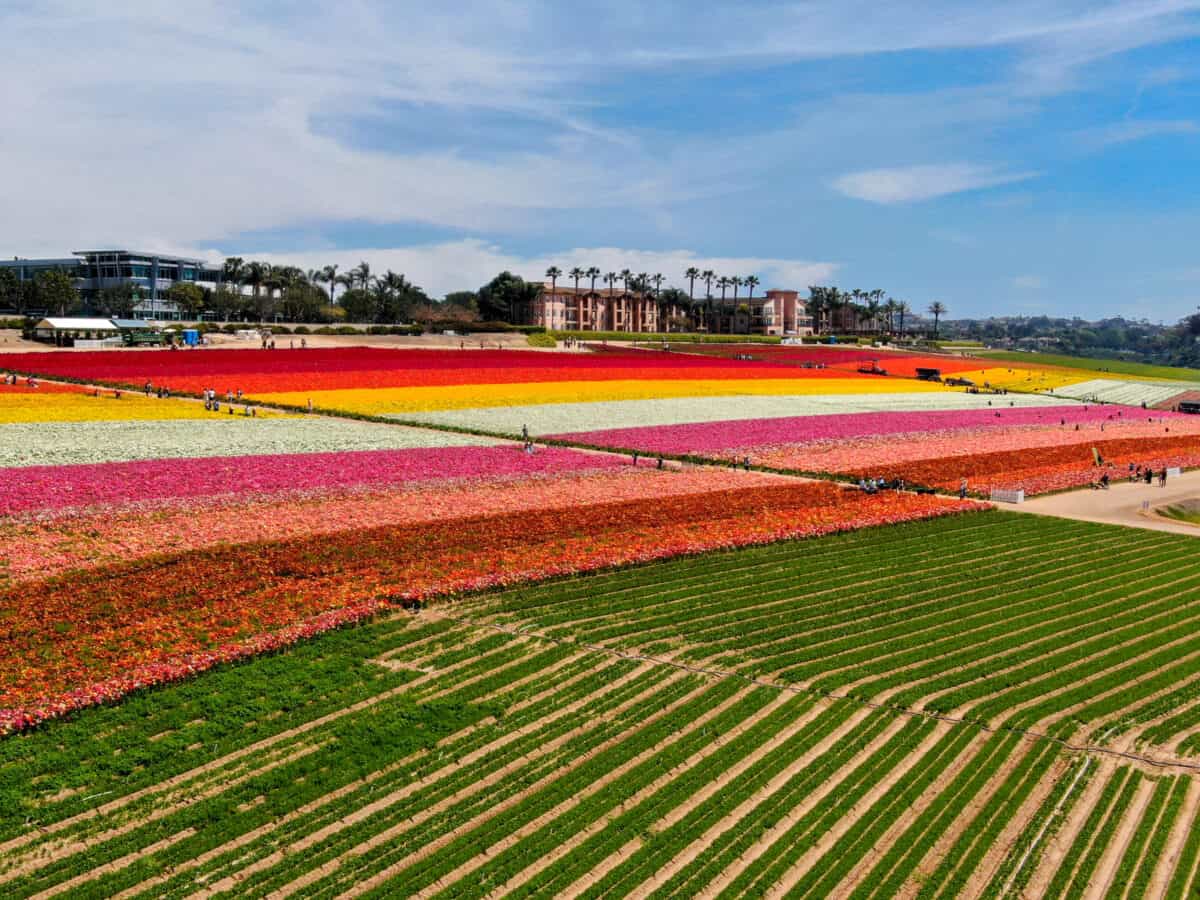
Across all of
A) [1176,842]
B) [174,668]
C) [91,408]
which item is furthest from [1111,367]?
[174,668]

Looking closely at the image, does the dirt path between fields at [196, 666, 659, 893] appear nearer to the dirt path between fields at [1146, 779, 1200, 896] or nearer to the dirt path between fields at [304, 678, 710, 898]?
the dirt path between fields at [304, 678, 710, 898]

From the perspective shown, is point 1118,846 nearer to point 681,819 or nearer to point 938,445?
point 681,819

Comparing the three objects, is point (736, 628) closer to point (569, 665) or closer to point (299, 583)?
point (569, 665)

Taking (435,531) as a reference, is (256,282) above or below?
above

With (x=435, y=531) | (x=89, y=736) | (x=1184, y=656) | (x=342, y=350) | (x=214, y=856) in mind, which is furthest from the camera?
(x=342, y=350)

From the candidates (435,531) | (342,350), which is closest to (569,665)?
(435,531)

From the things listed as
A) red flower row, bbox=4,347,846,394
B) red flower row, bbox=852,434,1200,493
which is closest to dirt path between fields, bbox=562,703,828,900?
red flower row, bbox=852,434,1200,493
